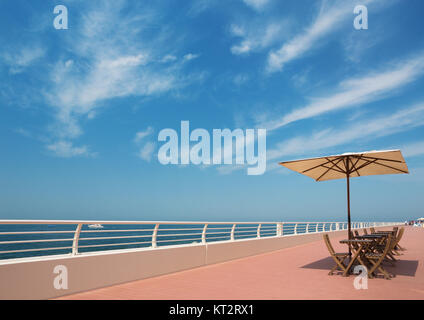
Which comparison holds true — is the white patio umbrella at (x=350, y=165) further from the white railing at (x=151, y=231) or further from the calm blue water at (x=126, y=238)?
the white railing at (x=151, y=231)

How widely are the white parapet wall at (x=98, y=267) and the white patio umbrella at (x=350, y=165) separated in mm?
3407

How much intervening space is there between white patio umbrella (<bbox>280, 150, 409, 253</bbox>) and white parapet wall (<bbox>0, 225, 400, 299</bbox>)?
3407 mm

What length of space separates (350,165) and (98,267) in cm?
719

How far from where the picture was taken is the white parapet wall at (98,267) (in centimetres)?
506

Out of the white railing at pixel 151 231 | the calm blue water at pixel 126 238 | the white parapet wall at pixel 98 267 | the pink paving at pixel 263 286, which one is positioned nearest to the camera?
the white parapet wall at pixel 98 267

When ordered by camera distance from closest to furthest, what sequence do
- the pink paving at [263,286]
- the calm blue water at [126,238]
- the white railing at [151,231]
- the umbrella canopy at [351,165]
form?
the white railing at [151,231]
the pink paving at [263,286]
the calm blue water at [126,238]
the umbrella canopy at [351,165]

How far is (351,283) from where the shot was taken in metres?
6.72

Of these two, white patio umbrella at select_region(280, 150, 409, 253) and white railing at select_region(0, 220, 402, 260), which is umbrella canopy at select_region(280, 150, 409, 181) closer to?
white patio umbrella at select_region(280, 150, 409, 253)

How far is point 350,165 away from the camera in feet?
31.9

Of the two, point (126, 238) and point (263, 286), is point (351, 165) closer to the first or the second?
point (263, 286)

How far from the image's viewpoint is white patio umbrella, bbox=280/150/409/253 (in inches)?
322

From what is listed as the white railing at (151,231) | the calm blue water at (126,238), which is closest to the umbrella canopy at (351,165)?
the calm blue water at (126,238)
